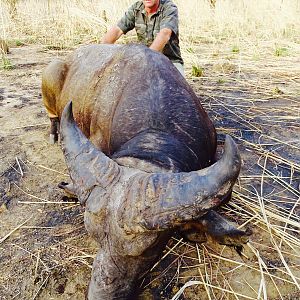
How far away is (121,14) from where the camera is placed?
438 inches

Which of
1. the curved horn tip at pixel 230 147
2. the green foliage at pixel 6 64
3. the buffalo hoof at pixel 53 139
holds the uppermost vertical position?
the curved horn tip at pixel 230 147

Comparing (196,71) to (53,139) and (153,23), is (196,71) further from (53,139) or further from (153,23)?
(53,139)

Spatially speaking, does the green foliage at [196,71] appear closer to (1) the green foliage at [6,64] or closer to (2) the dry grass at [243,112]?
(2) the dry grass at [243,112]

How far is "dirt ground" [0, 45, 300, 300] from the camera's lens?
2986 millimetres

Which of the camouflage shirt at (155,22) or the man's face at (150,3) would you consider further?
the camouflage shirt at (155,22)

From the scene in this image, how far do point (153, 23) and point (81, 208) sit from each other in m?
3.70

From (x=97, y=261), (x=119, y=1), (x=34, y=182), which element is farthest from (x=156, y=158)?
(x=119, y=1)

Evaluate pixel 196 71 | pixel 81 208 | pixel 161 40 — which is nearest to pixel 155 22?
pixel 161 40

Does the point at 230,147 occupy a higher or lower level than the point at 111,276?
higher

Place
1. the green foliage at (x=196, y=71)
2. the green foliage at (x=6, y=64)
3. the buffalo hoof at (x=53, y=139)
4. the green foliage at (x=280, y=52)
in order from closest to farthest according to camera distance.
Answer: the buffalo hoof at (x=53, y=139), the green foliage at (x=196, y=71), the green foliage at (x=6, y=64), the green foliage at (x=280, y=52)

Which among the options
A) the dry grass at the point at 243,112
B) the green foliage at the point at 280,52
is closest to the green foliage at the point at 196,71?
the dry grass at the point at 243,112

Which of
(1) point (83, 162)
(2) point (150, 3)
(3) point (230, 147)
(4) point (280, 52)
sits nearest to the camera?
(3) point (230, 147)

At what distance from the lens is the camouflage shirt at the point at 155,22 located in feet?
20.3

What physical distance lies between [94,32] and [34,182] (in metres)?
7.63
